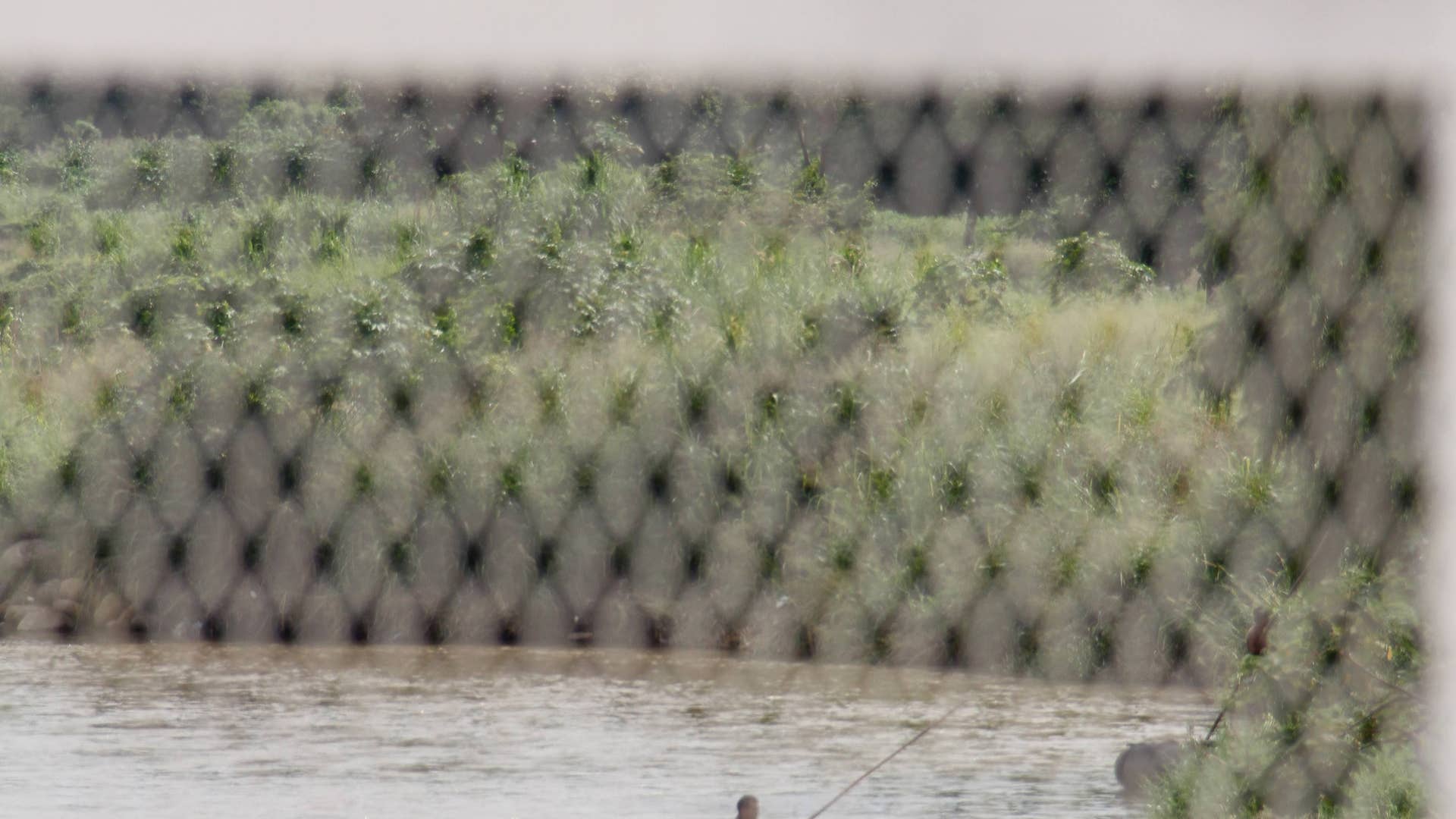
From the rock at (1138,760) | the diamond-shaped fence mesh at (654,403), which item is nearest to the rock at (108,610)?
the diamond-shaped fence mesh at (654,403)

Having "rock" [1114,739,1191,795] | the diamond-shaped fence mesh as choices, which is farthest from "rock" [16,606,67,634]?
"rock" [1114,739,1191,795]

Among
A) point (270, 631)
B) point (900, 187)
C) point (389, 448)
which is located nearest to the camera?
point (900, 187)

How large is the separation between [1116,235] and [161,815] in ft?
5.94

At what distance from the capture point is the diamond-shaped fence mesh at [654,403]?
7.27 ft

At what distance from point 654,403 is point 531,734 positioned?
73 centimetres

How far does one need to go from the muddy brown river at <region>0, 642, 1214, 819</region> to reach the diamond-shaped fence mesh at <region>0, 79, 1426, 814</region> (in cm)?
10

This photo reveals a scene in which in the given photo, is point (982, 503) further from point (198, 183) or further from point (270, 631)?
point (198, 183)

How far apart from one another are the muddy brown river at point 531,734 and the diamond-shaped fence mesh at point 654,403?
98 millimetres

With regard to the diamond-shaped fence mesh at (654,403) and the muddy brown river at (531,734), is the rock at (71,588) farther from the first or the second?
the muddy brown river at (531,734)

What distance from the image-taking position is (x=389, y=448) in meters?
3.33

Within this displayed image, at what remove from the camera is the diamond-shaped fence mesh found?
222 cm

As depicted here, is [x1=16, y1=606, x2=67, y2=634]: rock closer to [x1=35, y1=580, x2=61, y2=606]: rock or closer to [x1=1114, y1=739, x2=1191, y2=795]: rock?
[x1=35, y1=580, x2=61, y2=606]: rock

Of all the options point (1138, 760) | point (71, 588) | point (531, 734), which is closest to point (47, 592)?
point (71, 588)

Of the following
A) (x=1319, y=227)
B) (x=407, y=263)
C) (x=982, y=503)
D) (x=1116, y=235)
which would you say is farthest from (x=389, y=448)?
(x=1319, y=227)
